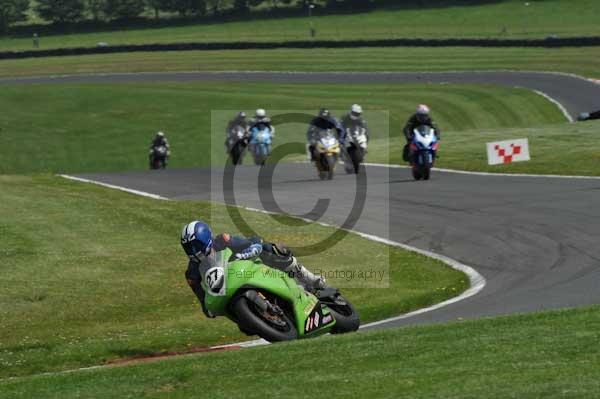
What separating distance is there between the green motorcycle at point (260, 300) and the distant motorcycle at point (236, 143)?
25.4 meters

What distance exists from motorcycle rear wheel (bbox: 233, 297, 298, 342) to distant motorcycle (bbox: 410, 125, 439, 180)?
1490 cm

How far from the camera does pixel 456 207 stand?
2089 cm

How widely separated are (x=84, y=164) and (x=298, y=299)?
3152 centimetres

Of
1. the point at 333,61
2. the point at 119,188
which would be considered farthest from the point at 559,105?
the point at 119,188

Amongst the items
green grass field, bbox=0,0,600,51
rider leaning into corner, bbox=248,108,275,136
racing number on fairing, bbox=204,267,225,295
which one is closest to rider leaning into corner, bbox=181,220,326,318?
racing number on fairing, bbox=204,267,225,295

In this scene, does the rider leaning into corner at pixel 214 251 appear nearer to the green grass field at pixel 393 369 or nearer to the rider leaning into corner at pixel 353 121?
the green grass field at pixel 393 369

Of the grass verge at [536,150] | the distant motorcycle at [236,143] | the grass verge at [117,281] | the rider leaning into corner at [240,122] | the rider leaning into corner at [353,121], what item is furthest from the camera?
the rider leaning into corner at [240,122]

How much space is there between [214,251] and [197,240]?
0.74 feet

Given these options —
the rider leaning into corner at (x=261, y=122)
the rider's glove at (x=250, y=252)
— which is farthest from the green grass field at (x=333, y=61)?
the rider's glove at (x=250, y=252)

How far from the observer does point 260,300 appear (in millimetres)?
10250

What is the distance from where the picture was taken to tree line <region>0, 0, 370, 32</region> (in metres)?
85.7

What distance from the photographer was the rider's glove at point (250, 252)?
10.4 m

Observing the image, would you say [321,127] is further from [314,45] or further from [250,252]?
[314,45]

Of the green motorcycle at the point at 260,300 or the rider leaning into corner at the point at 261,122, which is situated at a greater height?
the green motorcycle at the point at 260,300
